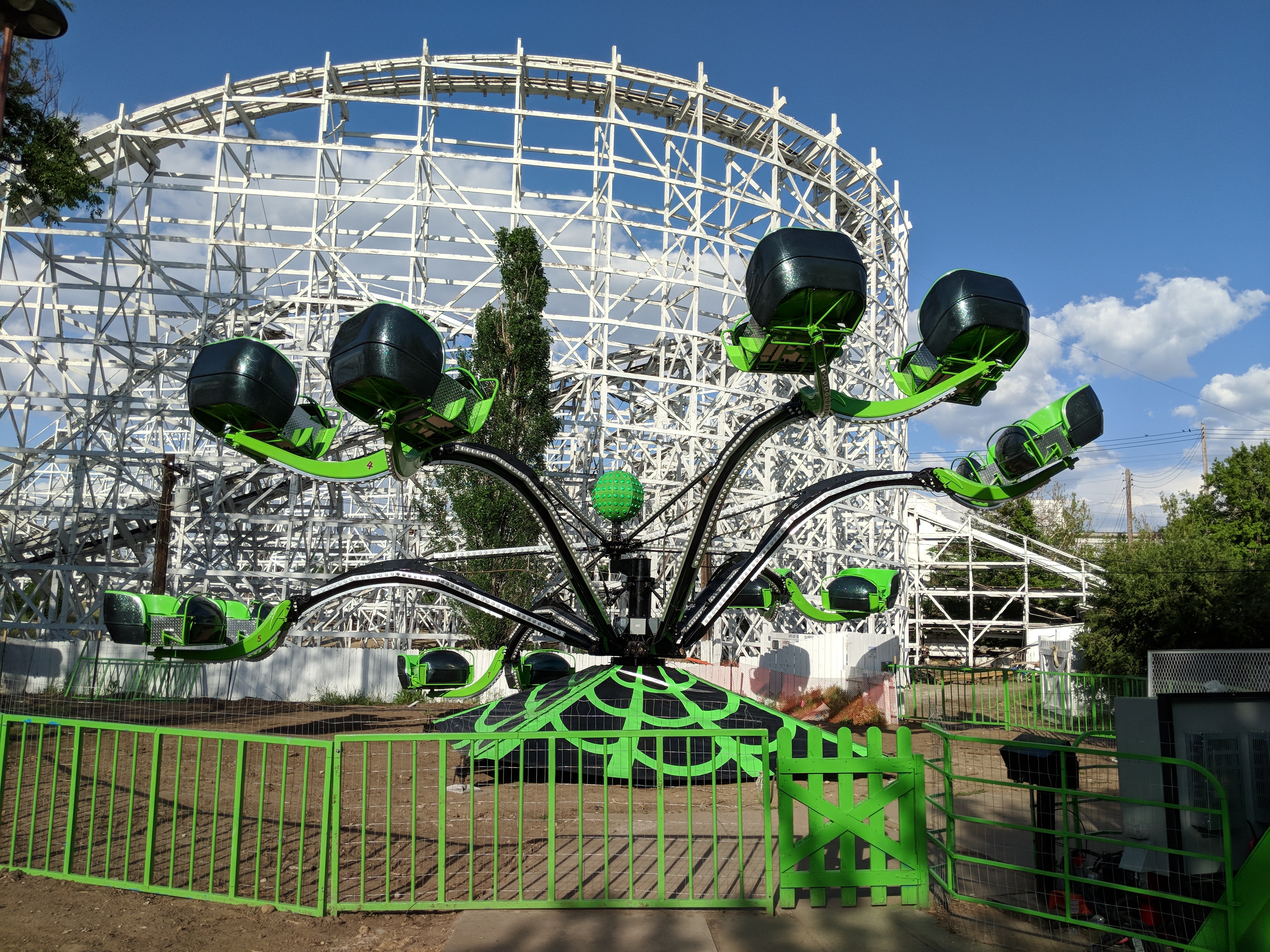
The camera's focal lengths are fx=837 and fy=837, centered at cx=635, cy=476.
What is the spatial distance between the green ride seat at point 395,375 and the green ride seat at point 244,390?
2.01ft

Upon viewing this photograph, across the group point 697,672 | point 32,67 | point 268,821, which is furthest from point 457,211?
point 268,821

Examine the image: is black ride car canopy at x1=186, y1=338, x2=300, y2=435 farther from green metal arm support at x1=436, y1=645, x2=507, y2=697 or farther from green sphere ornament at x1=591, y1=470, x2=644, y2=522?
green metal arm support at x1=436, y1=645, x2=507, y2=697

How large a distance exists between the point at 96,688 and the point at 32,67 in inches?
437

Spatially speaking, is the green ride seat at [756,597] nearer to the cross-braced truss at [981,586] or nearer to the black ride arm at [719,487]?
the black ride arm at [719,487]

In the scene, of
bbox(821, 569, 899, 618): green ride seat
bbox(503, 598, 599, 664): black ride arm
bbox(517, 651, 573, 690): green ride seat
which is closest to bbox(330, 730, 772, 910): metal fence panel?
bbox(503, 598, 599, 664): black ride arm

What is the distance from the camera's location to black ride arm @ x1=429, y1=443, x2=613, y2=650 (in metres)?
7.89

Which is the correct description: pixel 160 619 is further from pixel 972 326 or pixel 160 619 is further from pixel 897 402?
pixel 972 326

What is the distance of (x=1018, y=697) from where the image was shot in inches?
647

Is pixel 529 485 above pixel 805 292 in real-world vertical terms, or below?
below

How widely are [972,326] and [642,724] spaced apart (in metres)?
4.78

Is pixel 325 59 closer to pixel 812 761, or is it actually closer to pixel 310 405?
pixel 310 405

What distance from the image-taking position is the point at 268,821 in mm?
7164

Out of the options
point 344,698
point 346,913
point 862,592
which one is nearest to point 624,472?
point 862,592

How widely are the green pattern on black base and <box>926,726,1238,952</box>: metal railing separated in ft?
7.91
